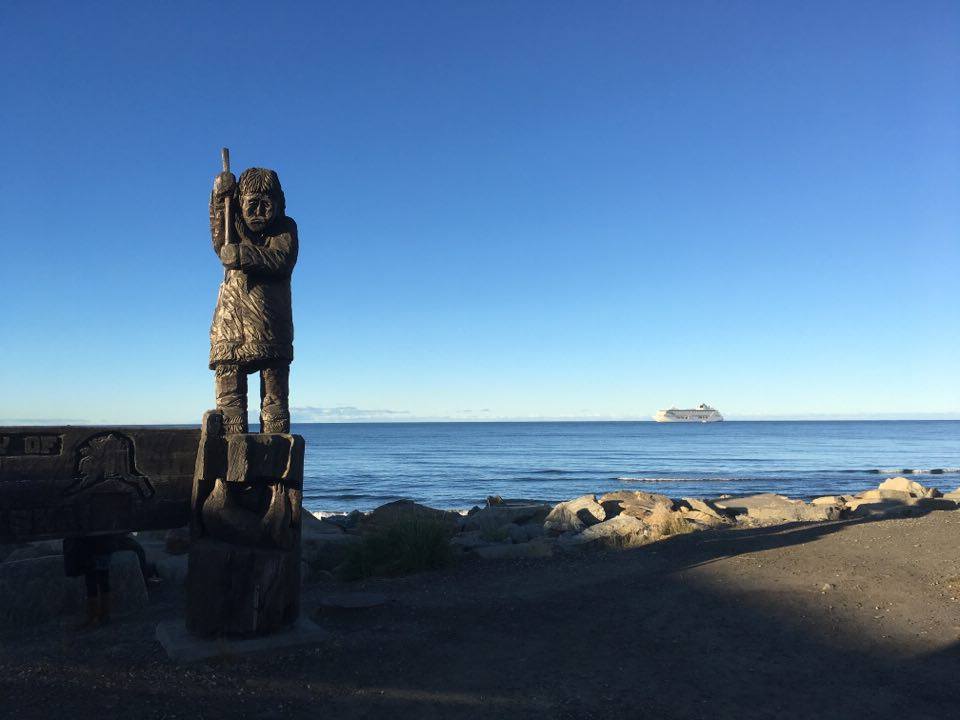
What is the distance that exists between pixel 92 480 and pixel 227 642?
1.93m

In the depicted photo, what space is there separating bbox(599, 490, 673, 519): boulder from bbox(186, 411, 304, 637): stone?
1028 cm

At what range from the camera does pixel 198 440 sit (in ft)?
22.8

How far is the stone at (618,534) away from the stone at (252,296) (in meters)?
7.02

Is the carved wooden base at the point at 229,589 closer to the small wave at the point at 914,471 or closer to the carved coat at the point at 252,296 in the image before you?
the carved coat at the point at 252,296

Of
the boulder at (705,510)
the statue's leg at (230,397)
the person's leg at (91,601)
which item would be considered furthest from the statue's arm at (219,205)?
the boulder at (705,510)

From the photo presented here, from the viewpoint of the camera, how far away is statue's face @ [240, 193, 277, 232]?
716 cm

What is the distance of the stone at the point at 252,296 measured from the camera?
6.96m

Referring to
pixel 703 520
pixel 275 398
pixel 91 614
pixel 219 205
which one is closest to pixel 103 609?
pixel 91 614

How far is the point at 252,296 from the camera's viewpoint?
7012 millimetres

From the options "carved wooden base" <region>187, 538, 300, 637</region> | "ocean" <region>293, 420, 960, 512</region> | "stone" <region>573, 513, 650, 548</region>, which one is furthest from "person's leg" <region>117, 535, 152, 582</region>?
"ocean" <region>293, 420, 960, 512</region>

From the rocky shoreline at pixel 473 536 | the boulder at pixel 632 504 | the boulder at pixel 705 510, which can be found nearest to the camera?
the rocky shoreline at pixel 473 536

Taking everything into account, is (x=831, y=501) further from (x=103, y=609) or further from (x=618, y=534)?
(x=103, y=609)

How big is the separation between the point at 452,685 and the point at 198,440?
336 cm

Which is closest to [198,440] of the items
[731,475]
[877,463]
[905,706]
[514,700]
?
[514,700]
